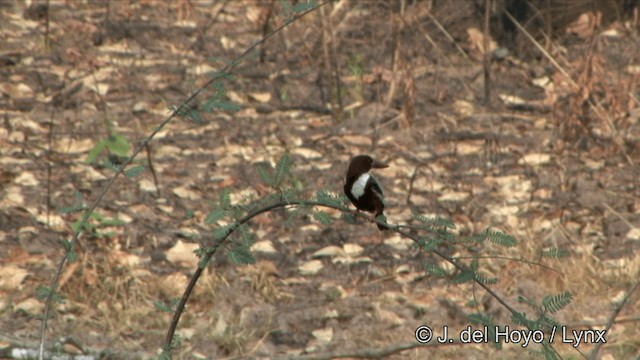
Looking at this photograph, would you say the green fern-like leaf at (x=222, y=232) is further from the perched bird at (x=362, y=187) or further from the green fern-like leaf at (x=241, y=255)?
the perched bird at (x=362, y=187)

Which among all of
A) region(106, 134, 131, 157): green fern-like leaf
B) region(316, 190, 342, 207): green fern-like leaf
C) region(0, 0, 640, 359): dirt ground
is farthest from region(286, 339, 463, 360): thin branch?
region(106, 134, 131, 157): green fern-like leaf

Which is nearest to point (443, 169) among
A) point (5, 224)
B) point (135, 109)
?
point (135, 109)

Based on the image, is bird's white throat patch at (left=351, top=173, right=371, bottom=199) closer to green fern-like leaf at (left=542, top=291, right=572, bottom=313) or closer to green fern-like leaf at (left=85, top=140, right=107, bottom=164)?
green fern-like leaf at (left=542, top=291, right=572, bottom=313)

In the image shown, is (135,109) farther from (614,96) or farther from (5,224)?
(614,96)

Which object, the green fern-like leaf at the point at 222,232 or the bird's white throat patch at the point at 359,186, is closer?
the green fern-like leaf at the point at 222,232

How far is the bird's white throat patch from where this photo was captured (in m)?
2.59

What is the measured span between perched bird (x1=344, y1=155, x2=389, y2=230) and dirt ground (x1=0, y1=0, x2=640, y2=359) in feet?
1.07

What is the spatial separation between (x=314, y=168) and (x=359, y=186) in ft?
7.28

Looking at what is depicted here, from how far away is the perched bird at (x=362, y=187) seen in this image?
255cm

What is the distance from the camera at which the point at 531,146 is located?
16.5 feet

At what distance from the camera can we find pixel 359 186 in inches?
102

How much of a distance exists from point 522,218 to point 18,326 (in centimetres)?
223

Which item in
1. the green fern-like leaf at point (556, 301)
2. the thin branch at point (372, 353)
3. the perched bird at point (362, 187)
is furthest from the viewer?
the thin branch at point (372, 353)

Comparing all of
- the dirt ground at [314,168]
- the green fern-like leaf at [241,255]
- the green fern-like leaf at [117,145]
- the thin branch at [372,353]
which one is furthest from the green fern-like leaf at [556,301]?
the green fern-like leaf at [117,145]
